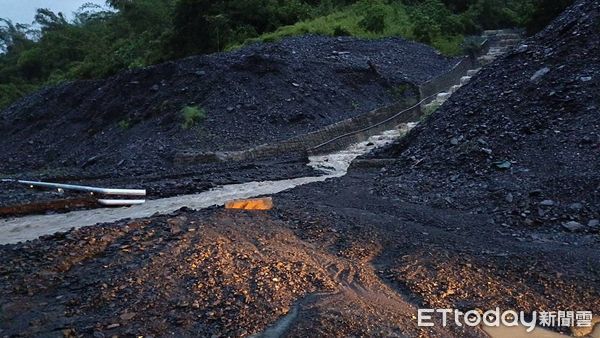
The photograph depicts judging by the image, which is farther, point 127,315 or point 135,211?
point 135,211

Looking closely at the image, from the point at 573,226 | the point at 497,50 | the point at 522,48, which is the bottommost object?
the point at 573,226

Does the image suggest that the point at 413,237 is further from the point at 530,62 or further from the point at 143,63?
the point at 143,63

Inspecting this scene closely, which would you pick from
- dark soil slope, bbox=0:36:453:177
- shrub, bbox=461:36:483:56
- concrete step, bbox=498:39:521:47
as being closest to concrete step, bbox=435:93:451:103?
dark soil slope, bbox=0:36:453:177

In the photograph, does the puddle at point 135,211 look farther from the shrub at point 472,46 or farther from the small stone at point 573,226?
the shrub at point 472,46

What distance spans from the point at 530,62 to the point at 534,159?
264 centimetres

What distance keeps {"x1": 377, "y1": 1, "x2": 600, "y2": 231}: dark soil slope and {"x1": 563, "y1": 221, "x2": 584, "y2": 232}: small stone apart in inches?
0.8

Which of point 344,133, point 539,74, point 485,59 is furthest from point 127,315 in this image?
point 485,59

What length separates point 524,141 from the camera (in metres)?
6.85

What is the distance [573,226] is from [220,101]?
329 inches

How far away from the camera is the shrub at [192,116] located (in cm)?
1148

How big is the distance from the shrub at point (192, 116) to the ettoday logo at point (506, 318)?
341 inches

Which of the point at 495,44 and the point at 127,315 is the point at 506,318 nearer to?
the point at 127,315

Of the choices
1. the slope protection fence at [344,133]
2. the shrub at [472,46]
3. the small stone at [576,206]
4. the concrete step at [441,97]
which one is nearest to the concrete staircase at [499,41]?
the shrub at [472,46]

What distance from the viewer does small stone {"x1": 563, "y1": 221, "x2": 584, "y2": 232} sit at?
4.99 metres
